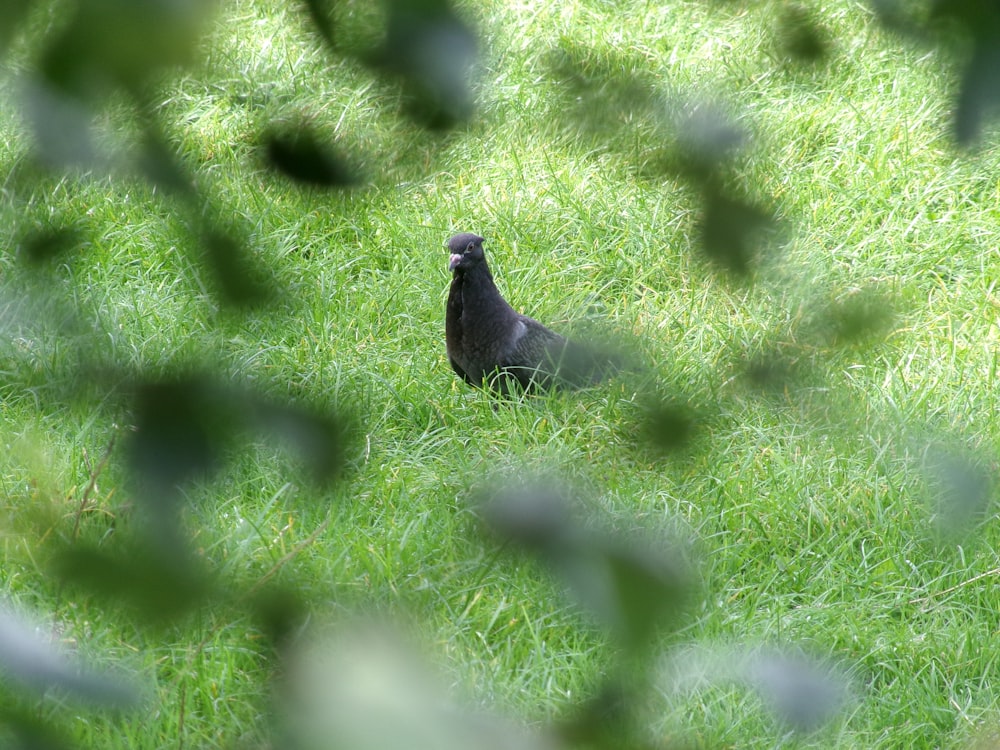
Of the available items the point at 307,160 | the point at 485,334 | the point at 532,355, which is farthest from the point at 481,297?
the point at 307,160

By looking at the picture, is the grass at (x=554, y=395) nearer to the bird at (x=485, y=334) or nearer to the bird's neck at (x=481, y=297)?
the bird at (x=485, y=334)

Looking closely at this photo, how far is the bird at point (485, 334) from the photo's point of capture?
11.6 ft

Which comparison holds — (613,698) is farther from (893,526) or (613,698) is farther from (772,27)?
(893,526)

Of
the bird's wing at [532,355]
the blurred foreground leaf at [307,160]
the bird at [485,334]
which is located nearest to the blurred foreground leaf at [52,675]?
the blurred foreground leaf at [307,160]

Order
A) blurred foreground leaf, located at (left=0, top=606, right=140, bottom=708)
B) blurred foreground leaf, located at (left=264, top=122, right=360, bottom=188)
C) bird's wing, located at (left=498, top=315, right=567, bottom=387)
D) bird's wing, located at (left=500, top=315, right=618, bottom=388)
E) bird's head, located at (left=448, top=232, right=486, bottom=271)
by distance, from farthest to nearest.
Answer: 1. bird's head, located at (left=448, top=232, right=486, bottom=271)
2. bird's wing, located at (left=498, top=315, right=567, bottom=387)
3. bird's wing, located at (left=500, top=315, right=618, bottom=388)
4. blurred foreground leaf, located at (left=264, top=122, right=360, bottom=188)
5. blurred foreground leaf, located at (left=0, top=606, right=140, bottom=708)

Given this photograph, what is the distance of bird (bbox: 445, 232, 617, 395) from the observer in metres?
3.55

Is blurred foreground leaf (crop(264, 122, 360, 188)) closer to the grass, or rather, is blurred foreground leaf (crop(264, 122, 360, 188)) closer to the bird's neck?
the grass

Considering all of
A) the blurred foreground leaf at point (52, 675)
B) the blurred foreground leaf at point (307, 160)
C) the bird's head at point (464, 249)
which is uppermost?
the blurred foreground leaf at point (307, 160)

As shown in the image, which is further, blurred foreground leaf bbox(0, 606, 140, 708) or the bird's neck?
the bird's neck

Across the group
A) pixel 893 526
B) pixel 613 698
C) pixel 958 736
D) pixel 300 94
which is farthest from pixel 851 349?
pixel 893 526

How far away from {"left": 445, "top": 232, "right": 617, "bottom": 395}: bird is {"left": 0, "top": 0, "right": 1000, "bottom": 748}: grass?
0.12 m

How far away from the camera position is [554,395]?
340 centimetres

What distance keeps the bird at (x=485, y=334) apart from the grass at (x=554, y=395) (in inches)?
4.8


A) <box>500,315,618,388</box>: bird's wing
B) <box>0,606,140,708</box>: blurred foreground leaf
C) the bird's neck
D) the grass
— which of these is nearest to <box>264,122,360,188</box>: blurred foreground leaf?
the grass
